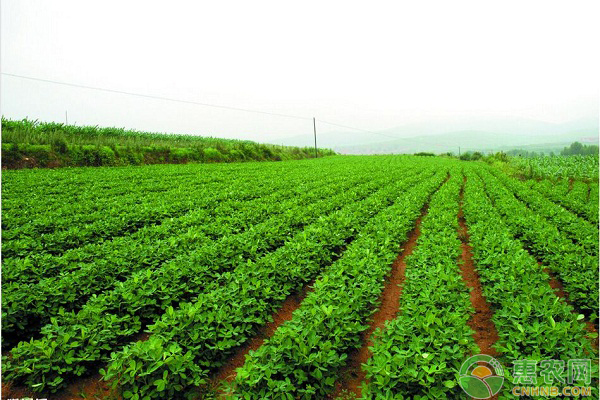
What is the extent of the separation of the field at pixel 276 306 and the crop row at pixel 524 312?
0.03 m

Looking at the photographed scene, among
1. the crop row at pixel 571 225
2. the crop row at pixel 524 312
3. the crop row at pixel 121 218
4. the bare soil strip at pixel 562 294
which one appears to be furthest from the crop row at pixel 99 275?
the crop row at pixel 571 225

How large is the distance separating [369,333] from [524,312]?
6.85 feet

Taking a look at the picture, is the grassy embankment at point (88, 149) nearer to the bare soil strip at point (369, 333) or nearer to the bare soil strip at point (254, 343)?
the bare soil strip at point (254, 343)

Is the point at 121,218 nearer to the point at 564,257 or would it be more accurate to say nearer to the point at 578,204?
the point at 564,257

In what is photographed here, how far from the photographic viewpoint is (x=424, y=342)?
3635 millimetres


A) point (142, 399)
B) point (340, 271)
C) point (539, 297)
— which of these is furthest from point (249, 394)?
point (539, 297)

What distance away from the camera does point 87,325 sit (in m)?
4.01

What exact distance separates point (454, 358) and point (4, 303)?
5.83 meters

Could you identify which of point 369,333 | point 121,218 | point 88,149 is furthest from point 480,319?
point 88,149

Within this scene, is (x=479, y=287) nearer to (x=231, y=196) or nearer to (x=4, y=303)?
(x=4, y=303)

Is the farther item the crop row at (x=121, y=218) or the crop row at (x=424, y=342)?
the crop row at (x=121, y=218)

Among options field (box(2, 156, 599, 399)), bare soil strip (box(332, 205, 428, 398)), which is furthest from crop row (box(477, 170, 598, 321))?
bare soil strip (box(332, 205, 428, 398))

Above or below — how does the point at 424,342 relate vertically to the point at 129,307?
below

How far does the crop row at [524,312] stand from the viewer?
3660mm
